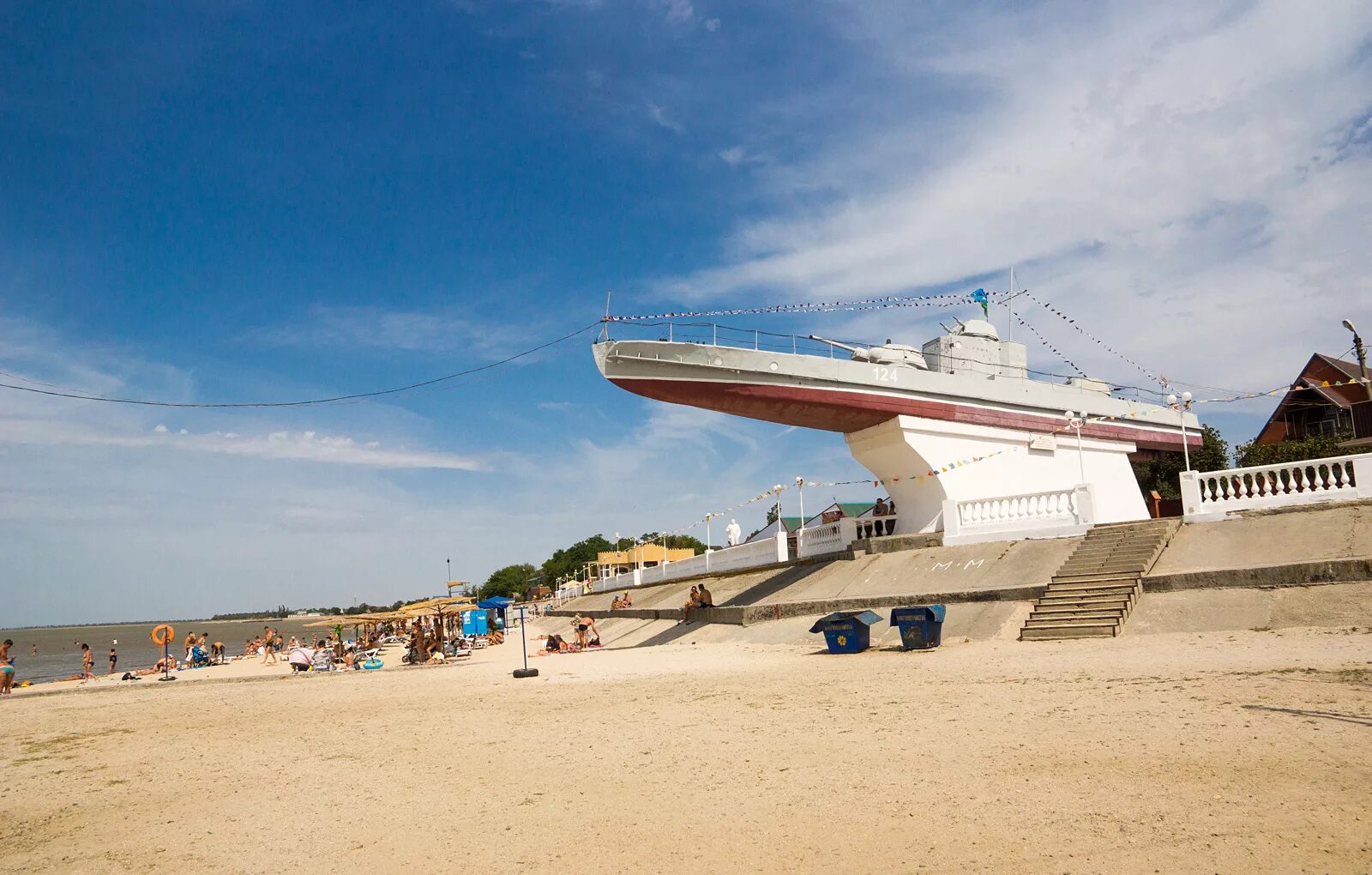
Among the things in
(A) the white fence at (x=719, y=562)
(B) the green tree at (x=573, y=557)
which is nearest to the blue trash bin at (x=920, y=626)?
(A) the white fence at (x=719, y=562)

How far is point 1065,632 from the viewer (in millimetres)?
14039

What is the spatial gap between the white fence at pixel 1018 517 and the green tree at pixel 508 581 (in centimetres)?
9764

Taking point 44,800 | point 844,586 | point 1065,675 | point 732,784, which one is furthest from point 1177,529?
point 44,800

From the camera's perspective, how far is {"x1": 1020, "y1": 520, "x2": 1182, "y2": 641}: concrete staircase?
14.2m

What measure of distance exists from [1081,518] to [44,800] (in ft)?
61.7

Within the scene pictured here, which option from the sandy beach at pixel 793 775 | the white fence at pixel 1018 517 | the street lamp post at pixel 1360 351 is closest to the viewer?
the sandy beach at pixel 793 775

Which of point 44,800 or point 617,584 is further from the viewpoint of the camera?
point 617,584

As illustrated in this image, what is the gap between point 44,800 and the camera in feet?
25.7

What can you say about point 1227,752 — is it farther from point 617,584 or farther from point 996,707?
point 617,584

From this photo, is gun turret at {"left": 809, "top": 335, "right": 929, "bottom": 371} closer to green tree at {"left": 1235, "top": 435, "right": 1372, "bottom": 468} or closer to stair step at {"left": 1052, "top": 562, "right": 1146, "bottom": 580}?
stair step at {"left": 1052, "top": 562, "right": 1146, "bottom": 580}

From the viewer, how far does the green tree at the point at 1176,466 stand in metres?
41.3

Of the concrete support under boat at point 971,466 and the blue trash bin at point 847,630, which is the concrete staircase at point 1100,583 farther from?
the concrete support under boat at point 971,466

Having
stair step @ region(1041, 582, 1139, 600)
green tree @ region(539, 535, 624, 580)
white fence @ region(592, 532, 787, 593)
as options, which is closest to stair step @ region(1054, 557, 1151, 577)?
stair step @ region(1041, 582, 1139, 600)

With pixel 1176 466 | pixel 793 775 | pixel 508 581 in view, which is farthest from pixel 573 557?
pixel 793 775
